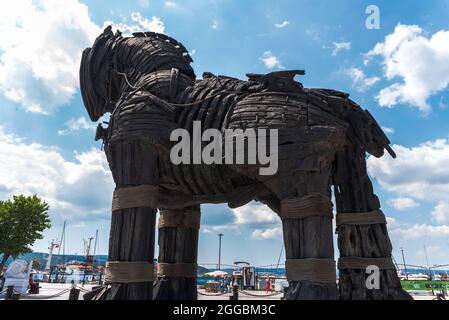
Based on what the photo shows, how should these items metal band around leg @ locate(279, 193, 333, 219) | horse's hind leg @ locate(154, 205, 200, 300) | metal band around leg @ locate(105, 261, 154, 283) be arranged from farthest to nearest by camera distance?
horse's hind leg @ locate(154, 205, 200, 300) < metal band around leg @ locate(105, 261, 154, 283) < metal band around leg @ locate(279, 193, 333, 219)

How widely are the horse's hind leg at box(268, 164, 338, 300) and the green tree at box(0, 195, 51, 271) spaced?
22175mm

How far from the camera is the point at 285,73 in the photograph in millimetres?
4828

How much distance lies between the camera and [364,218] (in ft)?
15.9

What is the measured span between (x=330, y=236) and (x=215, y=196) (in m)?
1.79

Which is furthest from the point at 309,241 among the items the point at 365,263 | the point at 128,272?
the point at 128,272

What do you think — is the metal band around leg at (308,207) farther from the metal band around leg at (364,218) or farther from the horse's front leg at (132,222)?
the horse's front leg at (132,222)

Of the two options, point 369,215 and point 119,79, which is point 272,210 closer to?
point 369,215

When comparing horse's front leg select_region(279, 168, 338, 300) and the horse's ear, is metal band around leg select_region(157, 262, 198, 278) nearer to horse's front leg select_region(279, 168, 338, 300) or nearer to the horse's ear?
horse's front leg select_region(279, 168, 338, 300)

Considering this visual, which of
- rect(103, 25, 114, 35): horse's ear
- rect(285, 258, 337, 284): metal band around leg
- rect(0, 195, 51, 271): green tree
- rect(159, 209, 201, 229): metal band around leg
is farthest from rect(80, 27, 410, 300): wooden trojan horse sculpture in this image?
rect(0, 195, 51, 271): green tree

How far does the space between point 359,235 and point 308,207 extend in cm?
111

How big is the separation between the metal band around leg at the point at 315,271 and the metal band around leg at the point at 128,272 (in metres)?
1.81

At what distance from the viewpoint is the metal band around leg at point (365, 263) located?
4.63 metres

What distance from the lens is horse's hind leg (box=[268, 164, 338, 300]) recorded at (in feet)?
13.1

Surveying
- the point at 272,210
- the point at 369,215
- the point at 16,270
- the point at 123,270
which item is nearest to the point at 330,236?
the point at 369,215
